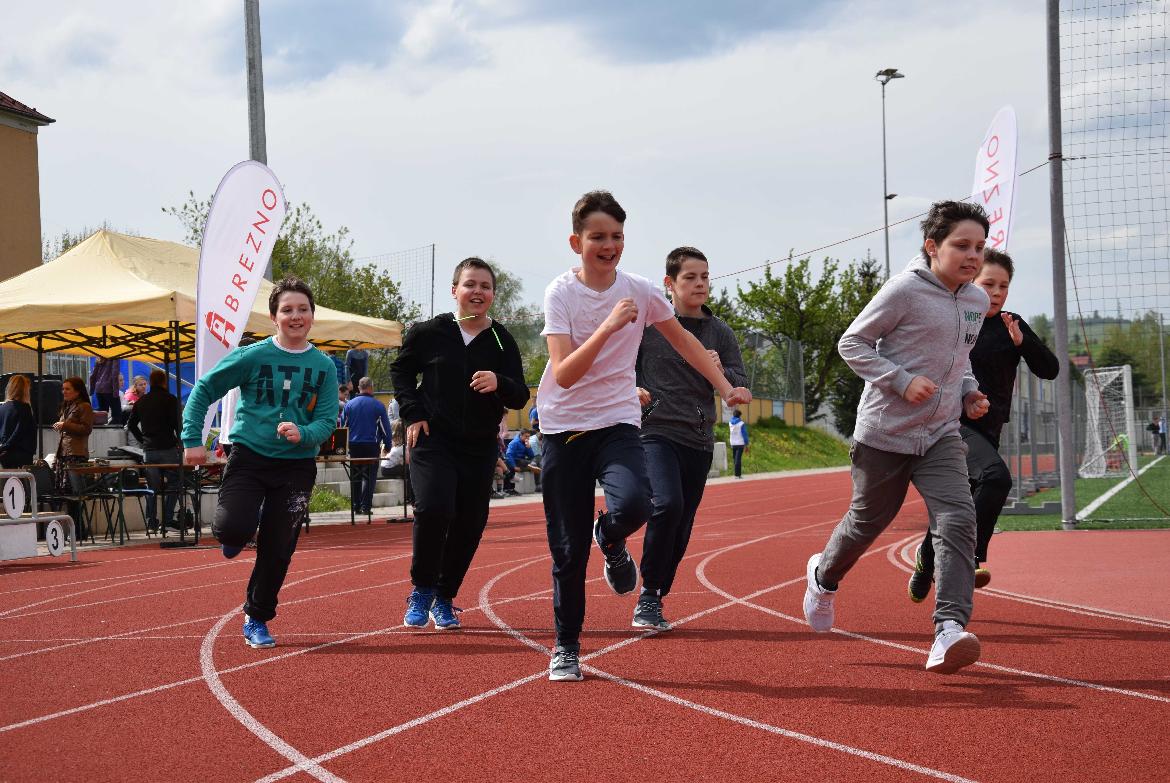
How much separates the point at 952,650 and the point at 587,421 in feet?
5.64

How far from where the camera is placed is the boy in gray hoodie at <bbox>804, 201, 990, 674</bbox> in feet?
16.0

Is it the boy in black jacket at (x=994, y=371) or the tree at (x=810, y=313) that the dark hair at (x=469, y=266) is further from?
the tree at (x=810, y=313)

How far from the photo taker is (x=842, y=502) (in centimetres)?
1989

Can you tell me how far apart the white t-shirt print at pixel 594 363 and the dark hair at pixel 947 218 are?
1.29 metres

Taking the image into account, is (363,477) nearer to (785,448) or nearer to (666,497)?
(666,497)

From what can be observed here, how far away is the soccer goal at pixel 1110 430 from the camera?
94.1 ft

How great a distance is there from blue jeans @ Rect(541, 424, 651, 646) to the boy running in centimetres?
100

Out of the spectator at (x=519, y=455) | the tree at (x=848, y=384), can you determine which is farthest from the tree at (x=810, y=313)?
the spectator at (x=519, y=455)

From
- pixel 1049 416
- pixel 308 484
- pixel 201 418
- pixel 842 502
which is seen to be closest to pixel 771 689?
pixel 308 484

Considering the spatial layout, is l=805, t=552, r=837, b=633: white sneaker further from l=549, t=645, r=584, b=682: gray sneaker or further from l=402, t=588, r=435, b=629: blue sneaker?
l=402, t=588, r=435, b=629: blue sneaker

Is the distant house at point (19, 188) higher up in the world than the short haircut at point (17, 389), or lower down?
higher up

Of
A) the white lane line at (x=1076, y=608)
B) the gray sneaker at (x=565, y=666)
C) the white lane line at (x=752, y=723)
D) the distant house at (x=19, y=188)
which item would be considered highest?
the distant house at (x=19, y=188)

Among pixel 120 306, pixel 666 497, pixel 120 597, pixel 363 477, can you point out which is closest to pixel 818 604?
pixel 666 497

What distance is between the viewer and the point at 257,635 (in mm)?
5980
